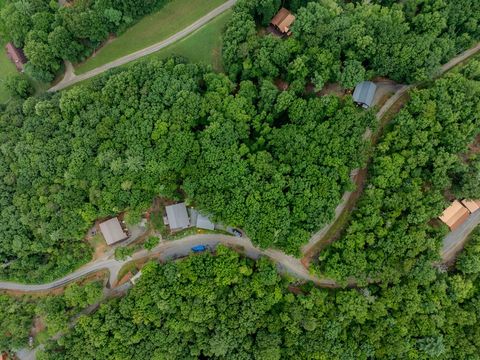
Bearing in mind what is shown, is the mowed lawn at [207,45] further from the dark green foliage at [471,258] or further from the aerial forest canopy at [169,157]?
the dark green foliage at [471,258]

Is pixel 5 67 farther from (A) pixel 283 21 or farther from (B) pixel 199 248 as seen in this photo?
(A) pixel 283 21

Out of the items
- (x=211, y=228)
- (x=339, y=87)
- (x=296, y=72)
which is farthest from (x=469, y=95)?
(x=211, y=228)

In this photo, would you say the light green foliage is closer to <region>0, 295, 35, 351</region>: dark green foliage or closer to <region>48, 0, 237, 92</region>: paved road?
<region>0, 295, 35, 351</region>: dark green foliage

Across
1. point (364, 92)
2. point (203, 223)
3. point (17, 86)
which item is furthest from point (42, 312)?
point (364, 92)

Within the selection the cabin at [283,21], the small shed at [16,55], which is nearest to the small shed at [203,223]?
the cabin at [283,21]

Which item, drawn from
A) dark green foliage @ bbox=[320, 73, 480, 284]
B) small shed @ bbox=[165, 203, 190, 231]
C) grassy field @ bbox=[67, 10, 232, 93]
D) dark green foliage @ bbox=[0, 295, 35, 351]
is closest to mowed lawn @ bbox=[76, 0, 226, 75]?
grassy field @ bbox=[67, 10, 232, 93]

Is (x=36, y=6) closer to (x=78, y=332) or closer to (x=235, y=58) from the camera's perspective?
(x=235, y=58)
